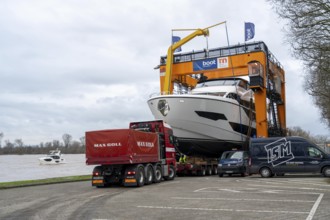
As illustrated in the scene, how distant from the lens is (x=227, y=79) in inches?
1104

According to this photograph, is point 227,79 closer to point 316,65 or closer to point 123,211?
point 316,65

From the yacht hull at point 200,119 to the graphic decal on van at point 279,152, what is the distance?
396 centimetres

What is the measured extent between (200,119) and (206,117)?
415 millimetres

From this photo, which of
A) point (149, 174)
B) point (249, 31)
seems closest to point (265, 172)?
point (149, 174)

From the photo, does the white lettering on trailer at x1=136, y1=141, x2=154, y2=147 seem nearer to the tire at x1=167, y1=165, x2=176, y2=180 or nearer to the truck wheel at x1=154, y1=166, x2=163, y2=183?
the truck wheel at x1=154, y1=166, x2=163, y2=183

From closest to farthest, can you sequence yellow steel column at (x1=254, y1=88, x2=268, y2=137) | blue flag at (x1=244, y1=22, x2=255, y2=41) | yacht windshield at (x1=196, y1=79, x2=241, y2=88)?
yellow steel column at (x1=254, y1=88, x2=268, y2=137) < blue flag at (x1=244, y1=22, x2=255, y2=41) < yacht windshield at (x1=196, y1=79, x2=241, y2=88)

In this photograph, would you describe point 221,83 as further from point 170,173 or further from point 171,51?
point 170,173

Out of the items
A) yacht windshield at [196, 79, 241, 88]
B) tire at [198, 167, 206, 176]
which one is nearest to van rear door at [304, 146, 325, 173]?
tire at [198, 167, 206, 176]

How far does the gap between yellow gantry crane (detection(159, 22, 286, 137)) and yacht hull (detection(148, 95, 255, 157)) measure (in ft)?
5.37

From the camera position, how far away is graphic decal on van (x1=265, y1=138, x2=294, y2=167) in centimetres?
2117

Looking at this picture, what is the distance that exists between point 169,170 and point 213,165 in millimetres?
6463

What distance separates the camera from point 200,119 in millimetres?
24047

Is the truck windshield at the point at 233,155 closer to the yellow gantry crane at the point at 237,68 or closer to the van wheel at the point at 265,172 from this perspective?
the van wheel at the point at 265,172

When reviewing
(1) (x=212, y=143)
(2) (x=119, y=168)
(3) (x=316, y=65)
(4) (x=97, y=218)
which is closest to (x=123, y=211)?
(4) (x=97, y=218)
